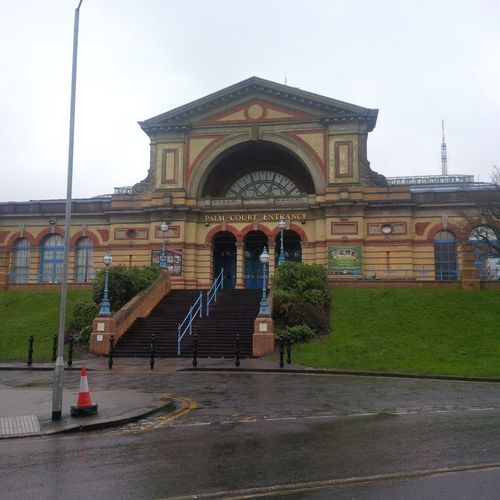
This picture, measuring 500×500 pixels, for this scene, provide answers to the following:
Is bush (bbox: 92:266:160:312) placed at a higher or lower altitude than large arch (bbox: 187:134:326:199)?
lower

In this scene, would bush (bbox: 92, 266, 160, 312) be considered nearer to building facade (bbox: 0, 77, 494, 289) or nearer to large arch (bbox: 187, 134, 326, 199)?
building facade (bbox: 0, 77, 494, 289)

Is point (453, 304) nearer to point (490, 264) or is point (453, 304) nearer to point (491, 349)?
point (491, 349)

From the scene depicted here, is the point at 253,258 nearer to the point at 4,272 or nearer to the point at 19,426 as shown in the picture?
the point at 4,272

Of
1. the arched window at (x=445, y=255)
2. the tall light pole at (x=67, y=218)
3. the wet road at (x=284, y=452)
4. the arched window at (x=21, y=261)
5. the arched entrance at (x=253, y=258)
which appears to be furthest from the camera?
the arched window at (x=21, y=261)

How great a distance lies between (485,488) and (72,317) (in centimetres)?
2426

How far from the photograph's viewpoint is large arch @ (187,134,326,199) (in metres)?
38.8

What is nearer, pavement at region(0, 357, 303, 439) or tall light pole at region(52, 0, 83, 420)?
pavement at region(0, 357, 303, 439)

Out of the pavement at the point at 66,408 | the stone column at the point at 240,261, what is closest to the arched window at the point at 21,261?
the stone column at the point at 240,261

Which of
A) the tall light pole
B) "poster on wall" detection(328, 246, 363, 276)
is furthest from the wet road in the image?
"poster on wall" detection(328, 246, 363, 276)

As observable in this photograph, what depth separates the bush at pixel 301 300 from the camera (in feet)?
81.0

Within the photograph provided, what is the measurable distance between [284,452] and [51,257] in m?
37.5

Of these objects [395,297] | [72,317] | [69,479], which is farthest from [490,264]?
[69,479]

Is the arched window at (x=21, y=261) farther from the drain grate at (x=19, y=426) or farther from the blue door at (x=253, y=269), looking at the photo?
the drain grate at (x=19, y=426)

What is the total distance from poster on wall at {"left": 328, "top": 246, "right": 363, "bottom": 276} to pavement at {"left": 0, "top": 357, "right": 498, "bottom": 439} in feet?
52.4
